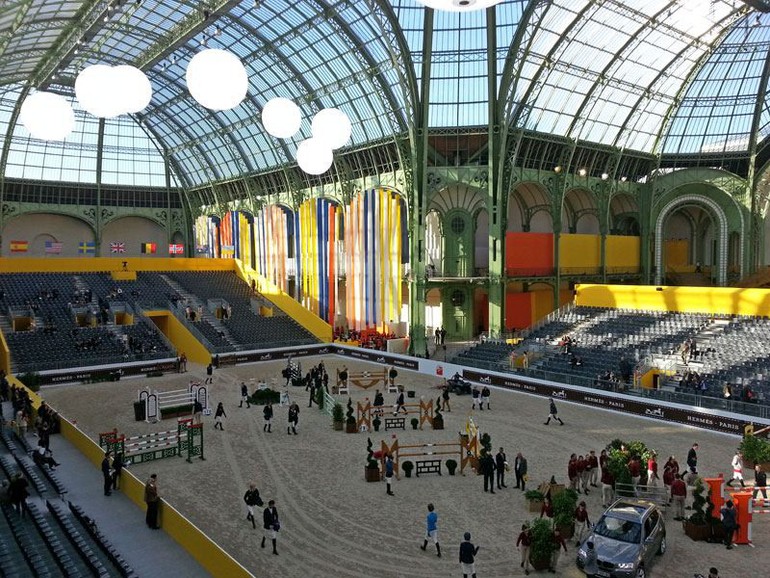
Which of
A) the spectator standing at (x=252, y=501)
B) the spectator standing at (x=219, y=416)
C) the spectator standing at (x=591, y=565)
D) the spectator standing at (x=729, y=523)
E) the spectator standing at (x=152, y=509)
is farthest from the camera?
the spectator standing at (x=219, y=416)

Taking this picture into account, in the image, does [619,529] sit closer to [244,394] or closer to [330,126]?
[330,126]

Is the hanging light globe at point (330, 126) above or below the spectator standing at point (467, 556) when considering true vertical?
above

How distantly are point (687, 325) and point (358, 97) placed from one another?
28503 mm

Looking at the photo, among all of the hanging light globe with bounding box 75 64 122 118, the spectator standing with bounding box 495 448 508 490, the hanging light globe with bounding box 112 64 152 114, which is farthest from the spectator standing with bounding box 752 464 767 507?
the hanging light globe with bounding box 75 64 122 118

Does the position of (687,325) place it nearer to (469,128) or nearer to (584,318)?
(584,318)

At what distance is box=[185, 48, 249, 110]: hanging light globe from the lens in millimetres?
15320

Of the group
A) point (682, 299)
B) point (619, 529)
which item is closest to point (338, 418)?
point (619, 529)

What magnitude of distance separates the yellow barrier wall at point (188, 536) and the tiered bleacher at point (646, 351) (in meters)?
23.0

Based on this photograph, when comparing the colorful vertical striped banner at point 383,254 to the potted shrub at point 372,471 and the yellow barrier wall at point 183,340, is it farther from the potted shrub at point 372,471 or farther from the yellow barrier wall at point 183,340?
the potted shrub at point 372,471

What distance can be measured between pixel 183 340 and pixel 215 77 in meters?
35.3

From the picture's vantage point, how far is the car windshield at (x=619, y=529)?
43.7 feet

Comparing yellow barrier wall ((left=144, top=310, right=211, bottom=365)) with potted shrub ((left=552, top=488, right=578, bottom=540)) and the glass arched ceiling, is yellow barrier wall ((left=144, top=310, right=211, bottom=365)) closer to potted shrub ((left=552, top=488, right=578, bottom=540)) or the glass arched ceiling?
the glass arched ceiling

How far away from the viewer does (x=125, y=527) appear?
1539cm

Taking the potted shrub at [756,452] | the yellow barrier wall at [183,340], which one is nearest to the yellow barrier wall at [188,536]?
the potted shrub at [756,452]
